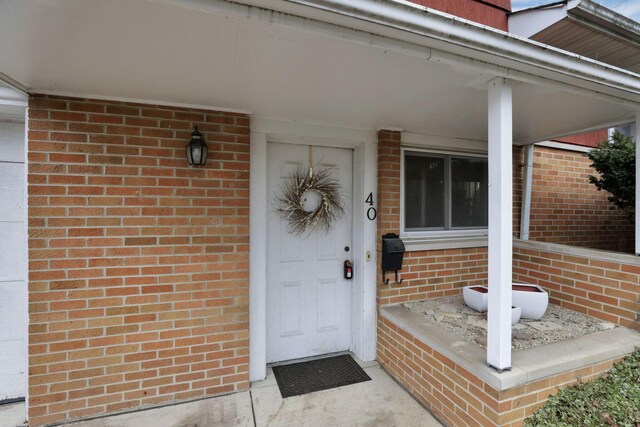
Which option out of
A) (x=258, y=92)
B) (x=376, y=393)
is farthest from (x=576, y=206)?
(x=258, y=92)

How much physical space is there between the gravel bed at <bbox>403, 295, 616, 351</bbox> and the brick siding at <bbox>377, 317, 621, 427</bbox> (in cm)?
26

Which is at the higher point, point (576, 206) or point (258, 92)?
point (258, 92)

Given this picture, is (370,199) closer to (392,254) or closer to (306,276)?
(392,254)

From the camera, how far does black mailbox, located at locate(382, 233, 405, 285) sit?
9.86ft

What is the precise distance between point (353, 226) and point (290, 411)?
1784mm

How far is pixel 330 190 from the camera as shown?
3104 millimetres

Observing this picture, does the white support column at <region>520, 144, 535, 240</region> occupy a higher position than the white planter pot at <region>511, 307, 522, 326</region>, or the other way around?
the white support column at <region>520, 144, 535, 240</region>

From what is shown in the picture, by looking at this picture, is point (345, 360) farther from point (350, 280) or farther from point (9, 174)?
point (9, 174)

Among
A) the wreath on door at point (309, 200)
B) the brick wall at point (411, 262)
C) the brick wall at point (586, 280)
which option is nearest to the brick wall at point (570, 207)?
the brick wall at point (586, 280)

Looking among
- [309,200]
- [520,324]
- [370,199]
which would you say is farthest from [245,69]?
[520,324]

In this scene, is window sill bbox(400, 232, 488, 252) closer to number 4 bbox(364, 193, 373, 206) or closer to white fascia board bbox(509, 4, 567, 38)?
number 4 bbox(364, 193, 373, 206)

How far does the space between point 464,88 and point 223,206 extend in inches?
80.8

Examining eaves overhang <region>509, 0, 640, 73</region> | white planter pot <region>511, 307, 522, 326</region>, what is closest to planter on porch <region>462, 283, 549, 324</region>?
white planter pot <region>511, 307, 522, 326</region>

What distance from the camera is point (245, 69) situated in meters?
1.80
